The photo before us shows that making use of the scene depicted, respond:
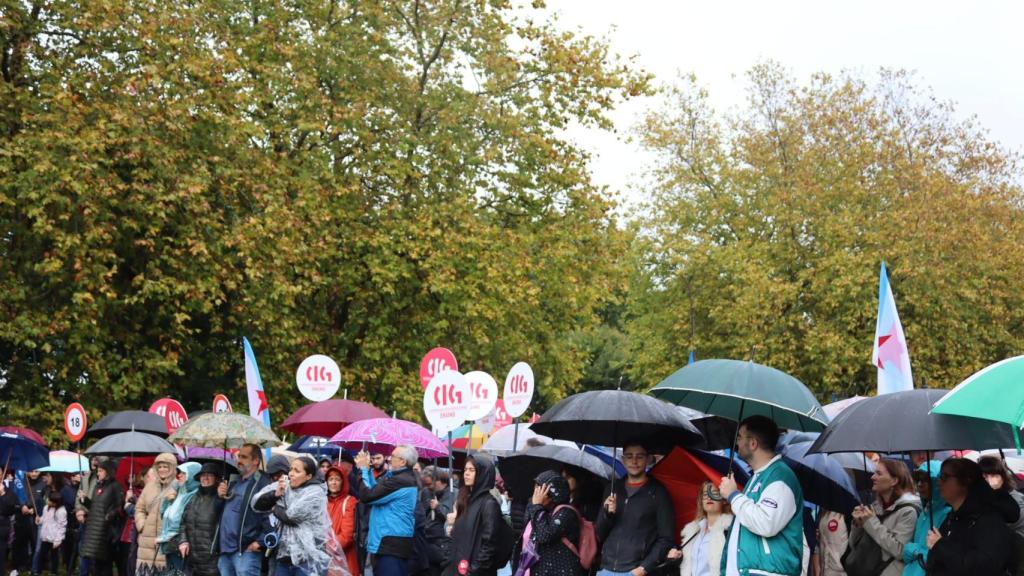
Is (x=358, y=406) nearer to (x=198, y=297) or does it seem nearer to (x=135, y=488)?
(x=135, y=488)

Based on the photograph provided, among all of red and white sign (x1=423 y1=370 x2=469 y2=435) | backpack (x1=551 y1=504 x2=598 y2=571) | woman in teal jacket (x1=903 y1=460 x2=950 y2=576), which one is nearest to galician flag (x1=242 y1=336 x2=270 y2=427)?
red and white sign (x1=423 y1=370 x2=469 y2=435)

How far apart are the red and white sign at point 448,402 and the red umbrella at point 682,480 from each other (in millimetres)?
4876

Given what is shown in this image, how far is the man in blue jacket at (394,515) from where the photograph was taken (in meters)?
11.3

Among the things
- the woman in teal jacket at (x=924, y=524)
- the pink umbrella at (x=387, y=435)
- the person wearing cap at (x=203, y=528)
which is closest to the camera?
the woman in teal jacket at (x=924, y=524)

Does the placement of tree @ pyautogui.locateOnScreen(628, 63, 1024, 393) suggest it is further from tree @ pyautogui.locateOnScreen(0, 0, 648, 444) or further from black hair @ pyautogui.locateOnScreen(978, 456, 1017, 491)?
black hair @ pyautogui.locateOnScreen(978, 456, 1017, 491)

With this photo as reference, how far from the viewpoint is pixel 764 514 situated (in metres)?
7.12

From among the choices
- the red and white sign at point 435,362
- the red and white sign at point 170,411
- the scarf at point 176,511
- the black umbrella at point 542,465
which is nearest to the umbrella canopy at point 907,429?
the black umbrella at point 542,465

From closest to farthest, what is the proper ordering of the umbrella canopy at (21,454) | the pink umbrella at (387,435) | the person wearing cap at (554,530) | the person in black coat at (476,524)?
1. the person wearing cap at (554,530)
2. the person in black coat at (476,524)
3. the pink umbrella at (387,435)
4. the umbrella canopy at (21,454)

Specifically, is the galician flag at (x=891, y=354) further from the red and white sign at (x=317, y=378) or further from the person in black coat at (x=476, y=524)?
the red and white sign at (x=317, y=378)

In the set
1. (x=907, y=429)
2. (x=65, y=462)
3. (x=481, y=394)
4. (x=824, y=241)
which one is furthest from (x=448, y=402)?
(x=824, y=241)

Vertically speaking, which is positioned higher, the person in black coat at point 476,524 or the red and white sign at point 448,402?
the red and white sign at point 448,402

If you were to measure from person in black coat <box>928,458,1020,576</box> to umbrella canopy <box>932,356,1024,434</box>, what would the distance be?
2.49 ft

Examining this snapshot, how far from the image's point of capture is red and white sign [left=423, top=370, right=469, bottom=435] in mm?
13281

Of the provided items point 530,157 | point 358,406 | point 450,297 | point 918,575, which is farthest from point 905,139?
point 918,575
